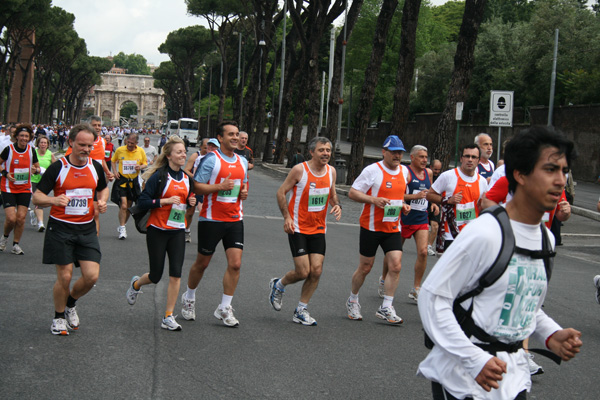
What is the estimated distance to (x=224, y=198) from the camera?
23.2 feet

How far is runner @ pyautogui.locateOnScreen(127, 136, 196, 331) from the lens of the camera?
267 inches

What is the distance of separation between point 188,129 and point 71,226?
269 feet

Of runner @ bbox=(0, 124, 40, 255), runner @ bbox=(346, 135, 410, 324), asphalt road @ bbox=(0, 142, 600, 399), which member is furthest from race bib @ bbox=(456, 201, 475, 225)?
runner @ bbox=(0, 124, 40, 255)

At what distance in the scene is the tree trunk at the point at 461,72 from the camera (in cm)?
1939

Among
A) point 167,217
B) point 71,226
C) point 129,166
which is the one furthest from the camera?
point 129,166

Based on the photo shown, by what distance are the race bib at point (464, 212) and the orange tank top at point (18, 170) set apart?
6.20 metres

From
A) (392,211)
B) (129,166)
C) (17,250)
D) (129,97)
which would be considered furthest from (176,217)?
(129,97)

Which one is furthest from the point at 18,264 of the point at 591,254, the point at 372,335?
the point at 591,254

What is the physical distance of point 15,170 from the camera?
423 inches

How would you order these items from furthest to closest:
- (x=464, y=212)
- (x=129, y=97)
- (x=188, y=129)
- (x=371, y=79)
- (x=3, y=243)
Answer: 1. (x=129, y=97)
2. (x=188, y=129)
3. (x=371, y=79)
4. (x=3, y=243)
5. (x=464, y=212)

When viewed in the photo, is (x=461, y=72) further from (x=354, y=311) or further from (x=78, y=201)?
(x=78, y=201)

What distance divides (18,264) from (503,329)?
7.99 m

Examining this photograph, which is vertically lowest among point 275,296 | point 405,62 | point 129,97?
point 275,296

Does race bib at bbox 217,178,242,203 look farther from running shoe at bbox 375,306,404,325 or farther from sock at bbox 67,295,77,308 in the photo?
running shoe at bbox 375,306,404,325
